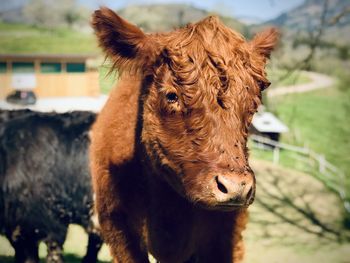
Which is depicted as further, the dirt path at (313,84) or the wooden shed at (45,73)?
the dirt path at (313,84)

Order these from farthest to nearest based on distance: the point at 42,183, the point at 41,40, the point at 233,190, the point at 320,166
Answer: the point at 41,40
the point at 320,166
the point at 42,183
the point at 233,190

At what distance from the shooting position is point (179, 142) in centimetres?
229

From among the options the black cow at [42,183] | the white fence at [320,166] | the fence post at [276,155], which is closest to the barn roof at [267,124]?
the white fence at [320,166]

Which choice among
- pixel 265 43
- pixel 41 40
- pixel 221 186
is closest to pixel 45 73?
pixel 41 40

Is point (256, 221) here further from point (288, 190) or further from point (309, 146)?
point (309, 146)

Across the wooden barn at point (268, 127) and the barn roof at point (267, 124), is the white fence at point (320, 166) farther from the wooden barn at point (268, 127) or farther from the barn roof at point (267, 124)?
the barn roof at point (267, 124)

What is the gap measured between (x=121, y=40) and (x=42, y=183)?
2.51 m

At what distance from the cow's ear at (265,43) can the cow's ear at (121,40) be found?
2.33 feet

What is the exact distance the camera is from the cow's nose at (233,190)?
1913 mm

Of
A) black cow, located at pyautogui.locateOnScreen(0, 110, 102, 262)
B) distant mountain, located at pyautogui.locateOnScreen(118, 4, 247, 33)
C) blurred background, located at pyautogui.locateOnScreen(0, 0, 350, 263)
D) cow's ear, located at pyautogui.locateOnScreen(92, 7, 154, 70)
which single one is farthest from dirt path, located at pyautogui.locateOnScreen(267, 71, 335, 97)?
cow's ear, located at pyautogui.locateOnScreen(92, 7, 154, 70)

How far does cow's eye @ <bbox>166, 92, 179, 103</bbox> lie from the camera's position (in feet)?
7.47

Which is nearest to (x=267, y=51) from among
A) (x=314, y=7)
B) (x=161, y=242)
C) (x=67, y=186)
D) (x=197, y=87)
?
(x=197, y=87)

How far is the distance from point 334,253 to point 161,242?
6.16 meters

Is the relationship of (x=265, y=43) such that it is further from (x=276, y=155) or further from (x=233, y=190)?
(x=276, y=155)
